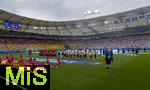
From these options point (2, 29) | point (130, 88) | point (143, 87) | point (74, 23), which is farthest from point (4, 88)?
point (74, 23)

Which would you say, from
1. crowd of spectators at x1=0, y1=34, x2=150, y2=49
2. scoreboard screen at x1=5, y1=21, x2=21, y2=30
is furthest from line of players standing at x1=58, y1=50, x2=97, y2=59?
scoreboard screen at x1=5, y1=21, x2=21, y2=30

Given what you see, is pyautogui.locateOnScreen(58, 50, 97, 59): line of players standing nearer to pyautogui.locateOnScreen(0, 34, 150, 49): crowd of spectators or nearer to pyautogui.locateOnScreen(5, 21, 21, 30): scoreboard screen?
pyautogui.locateOnScreen(0, 34, 150, 49): crowd of spectators

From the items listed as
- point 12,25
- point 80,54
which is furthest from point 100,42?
point 80,54

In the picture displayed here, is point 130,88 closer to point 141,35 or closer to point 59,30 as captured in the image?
point 141,35

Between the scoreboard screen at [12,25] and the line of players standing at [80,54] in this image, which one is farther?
the scoreboard screen at [12,25]

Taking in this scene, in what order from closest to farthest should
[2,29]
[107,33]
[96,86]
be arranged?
1. [96,86]
2. [2,29]
3. [107,33]

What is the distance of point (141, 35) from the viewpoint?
7231 centimetres

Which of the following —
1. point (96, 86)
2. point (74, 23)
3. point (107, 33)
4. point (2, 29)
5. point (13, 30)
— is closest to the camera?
point (96, 86)

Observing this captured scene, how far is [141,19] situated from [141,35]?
7013mm

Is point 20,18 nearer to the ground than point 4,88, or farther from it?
farther from it

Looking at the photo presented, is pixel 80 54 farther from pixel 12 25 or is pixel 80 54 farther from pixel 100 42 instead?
pixel 100 42

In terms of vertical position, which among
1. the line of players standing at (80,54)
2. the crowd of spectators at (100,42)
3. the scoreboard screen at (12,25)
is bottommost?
the line of players standing at (80,54)

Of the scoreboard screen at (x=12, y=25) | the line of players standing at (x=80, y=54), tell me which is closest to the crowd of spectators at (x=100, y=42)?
the scoreboard screen at (x=12, y=25)

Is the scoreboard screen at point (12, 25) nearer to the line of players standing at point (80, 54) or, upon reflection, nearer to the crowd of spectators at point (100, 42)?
the crowd of spectators at point (100, 42)
